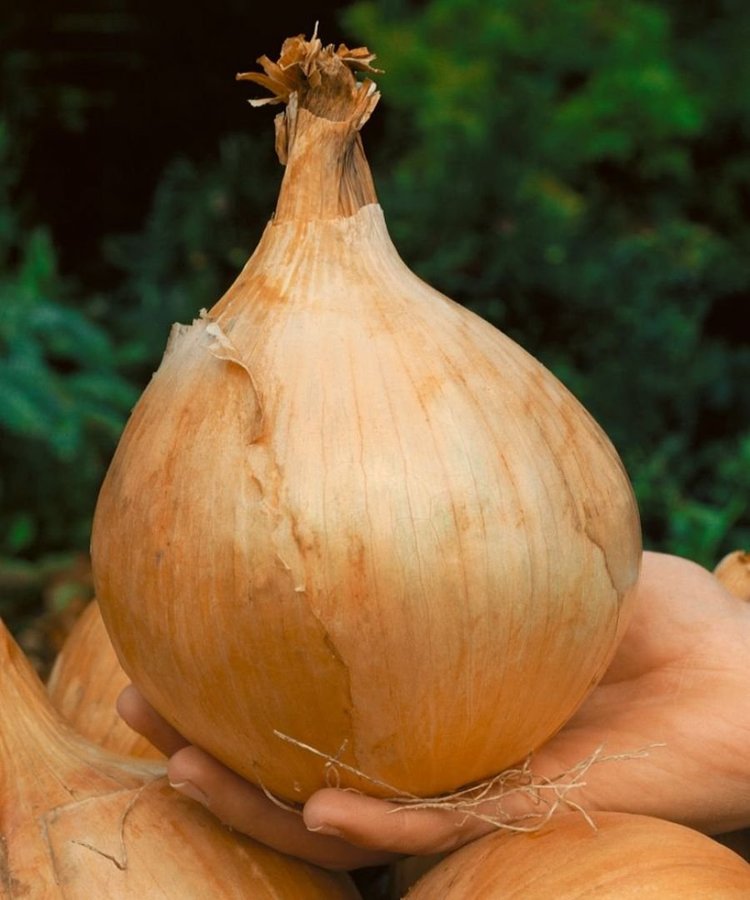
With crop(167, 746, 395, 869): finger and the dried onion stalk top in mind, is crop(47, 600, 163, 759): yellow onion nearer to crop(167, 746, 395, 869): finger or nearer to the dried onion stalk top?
crop(167, 746, 395, 869): finger

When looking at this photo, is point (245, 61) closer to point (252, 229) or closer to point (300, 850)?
point (252, 229)

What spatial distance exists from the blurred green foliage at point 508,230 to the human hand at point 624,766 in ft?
3.11

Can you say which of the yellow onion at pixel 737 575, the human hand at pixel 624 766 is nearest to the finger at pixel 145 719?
the human hand at pixel 624 766

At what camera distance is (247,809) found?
2.43ft

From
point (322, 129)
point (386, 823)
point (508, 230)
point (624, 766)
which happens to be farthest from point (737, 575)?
point (508, 230)

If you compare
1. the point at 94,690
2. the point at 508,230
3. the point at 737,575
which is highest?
the point at 508,230

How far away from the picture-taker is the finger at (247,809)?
2.41 feet

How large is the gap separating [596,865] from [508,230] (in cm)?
164

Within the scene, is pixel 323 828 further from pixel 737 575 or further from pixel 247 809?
pixel 737 575

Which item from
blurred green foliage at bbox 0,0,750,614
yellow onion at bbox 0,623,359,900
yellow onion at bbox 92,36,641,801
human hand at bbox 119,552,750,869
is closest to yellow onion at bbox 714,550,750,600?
human hand at bbox 119,552,750,869

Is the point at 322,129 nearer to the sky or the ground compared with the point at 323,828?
nearer to the sky

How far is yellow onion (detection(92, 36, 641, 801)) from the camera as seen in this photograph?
627 millimetres

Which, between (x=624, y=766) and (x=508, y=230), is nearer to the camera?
Answer: (x=624, y=766)

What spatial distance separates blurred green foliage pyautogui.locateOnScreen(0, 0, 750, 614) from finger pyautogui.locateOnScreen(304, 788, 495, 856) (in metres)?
1.08
